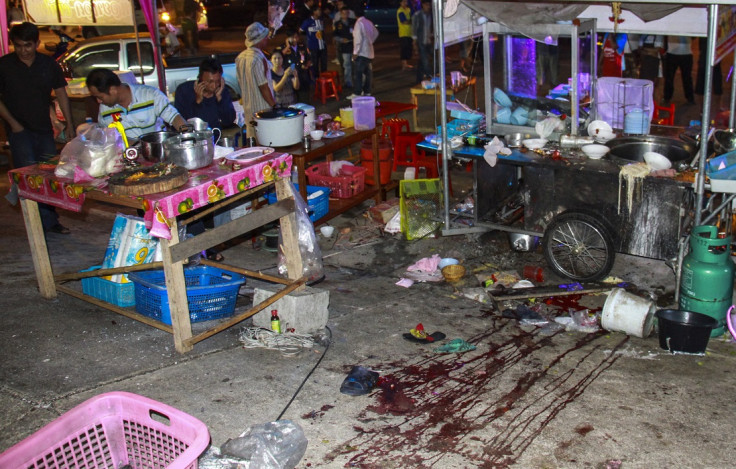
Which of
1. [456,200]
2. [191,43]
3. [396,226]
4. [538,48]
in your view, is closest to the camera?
[538,48]

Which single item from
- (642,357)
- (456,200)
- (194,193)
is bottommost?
(642,357)

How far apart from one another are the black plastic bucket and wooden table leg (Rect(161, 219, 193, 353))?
139 inches

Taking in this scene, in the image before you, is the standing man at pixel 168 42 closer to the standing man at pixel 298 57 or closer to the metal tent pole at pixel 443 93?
the standing man at pixel 298 57

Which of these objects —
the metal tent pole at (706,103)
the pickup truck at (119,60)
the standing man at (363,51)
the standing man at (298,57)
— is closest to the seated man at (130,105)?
the metal tent pole at (706,103)

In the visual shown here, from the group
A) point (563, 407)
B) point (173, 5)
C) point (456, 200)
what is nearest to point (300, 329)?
point (563, 407)

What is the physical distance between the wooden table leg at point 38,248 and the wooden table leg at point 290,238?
2.13m

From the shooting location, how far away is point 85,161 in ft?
18.2

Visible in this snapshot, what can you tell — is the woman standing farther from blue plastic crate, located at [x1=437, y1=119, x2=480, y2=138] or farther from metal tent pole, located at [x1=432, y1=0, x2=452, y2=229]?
metal tent pole, located at [x1=432, y1=0, x2=452, y2=229]

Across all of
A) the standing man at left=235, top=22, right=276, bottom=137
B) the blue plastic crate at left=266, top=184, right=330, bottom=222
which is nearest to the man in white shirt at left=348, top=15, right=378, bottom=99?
the standing man at left=235, top=22, right=276, bottom=137

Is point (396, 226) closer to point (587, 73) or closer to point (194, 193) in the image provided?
point (587, 73)

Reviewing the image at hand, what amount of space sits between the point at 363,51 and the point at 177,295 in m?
10.6

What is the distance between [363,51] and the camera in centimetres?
1475

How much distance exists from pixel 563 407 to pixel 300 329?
2115 mm

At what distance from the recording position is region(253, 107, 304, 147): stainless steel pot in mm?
7531
